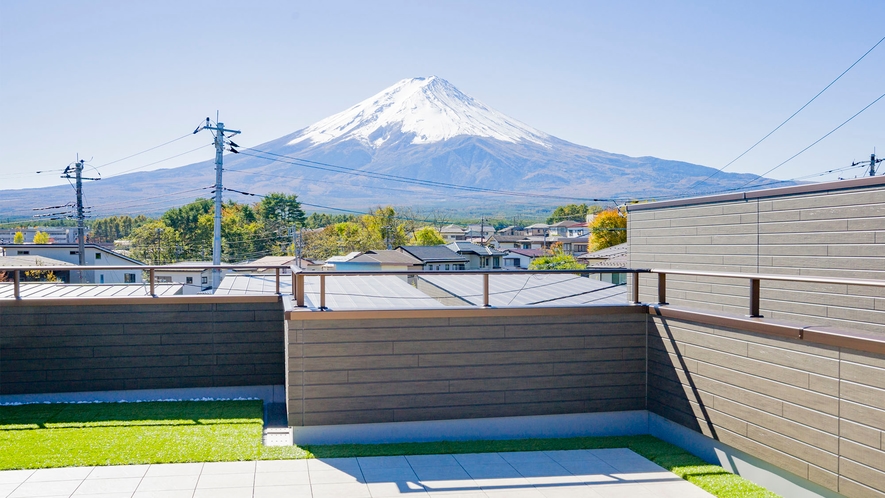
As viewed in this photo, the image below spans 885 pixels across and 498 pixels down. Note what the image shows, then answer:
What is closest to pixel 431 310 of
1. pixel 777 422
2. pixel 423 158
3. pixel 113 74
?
pixel 777 422

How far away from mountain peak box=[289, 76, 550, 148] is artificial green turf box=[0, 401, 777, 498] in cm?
17478

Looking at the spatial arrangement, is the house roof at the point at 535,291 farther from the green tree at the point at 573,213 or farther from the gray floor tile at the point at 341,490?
the green tree at the point at 573,213

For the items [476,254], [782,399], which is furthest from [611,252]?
[782,399]

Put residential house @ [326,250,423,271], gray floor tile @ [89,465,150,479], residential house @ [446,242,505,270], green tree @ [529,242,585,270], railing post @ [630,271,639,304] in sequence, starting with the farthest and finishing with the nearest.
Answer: residential house @ [446,242,505,270], green tree @ [529,242,585,270], residential house @ [326,250,423,271], railing post @ [630,271,639,304], gray floor tile @ [89,465,150,479]

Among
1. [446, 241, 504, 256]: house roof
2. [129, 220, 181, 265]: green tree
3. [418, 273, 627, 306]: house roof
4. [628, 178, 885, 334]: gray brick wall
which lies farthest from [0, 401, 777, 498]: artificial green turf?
[129, 220, 181, 265]: green tree

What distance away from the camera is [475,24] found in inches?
1937

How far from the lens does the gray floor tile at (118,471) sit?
16.6 ft

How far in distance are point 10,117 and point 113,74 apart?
1780 centimetres

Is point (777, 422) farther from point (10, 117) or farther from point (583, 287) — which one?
point (10, 117)

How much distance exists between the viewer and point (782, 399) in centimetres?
483

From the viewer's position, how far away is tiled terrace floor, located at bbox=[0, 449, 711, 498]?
485 cm

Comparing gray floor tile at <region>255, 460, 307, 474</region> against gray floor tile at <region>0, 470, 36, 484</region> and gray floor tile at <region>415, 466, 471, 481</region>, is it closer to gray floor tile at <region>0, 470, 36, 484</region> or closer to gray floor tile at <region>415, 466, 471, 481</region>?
gray floor tile at <region>415, 466, 471, 481</region>

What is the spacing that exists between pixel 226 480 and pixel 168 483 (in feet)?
1.35

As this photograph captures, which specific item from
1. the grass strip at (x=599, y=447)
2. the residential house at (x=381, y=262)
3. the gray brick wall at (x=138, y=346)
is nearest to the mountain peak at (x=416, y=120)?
the residential house at (x=381, y=262)
